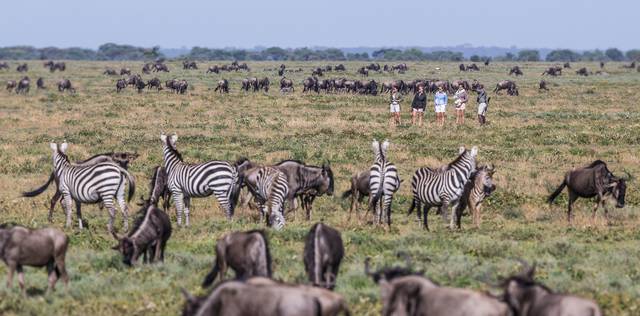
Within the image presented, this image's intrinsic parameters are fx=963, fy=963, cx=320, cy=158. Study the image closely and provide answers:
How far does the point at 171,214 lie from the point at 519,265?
388 inches

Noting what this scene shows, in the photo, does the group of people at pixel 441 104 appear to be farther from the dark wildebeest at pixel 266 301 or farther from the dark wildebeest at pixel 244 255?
the dark wildebeest at pixel 266 301

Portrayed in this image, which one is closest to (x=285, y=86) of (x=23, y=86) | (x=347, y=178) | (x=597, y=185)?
(x=23, y=86)

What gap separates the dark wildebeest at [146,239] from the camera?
1538cm

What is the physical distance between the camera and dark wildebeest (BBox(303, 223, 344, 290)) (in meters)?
13.1

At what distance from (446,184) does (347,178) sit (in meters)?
7.12

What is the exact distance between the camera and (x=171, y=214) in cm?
2306

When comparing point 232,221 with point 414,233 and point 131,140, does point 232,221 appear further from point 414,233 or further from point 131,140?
point 131,140

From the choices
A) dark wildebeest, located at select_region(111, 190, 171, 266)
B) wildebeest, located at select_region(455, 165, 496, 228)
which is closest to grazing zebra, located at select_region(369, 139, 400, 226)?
wildebeest, located at select_region(455, 165, 496, 228)

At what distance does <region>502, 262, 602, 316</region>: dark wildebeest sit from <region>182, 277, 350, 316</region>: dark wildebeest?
1.95 m

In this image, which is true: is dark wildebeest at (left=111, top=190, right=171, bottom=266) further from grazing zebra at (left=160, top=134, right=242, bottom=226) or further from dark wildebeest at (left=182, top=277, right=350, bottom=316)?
grazing zebra at (left=160, top=134, right=242, bottom=226)

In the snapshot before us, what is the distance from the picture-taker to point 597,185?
22.2 meters

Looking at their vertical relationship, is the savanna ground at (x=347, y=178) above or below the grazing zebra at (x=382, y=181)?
below

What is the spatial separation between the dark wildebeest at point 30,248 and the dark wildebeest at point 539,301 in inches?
259

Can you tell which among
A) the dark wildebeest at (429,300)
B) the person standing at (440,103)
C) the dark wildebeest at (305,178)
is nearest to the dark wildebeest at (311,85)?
the person standing at (440,103)
